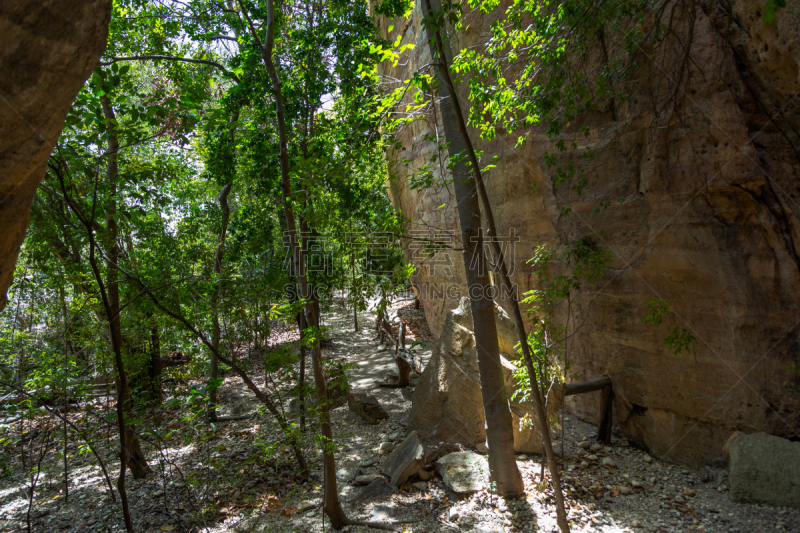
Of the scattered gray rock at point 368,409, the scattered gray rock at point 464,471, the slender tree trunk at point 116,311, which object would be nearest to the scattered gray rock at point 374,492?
the scattered gray rock at point 464,471

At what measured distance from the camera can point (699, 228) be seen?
4516 mm

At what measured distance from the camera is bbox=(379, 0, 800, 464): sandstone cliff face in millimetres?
4051

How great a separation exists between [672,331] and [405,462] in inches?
130

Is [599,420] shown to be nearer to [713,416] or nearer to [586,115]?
[713,416]

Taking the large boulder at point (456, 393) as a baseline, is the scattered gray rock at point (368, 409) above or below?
below

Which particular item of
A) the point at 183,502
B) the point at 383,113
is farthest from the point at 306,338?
the point at 183,502

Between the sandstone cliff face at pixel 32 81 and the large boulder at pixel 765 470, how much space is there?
18.0ft

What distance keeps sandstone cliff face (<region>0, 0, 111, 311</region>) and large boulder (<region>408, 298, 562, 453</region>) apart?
4.58 meters

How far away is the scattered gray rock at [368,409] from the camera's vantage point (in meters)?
6.91

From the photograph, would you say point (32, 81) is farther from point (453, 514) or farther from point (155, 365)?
point (155, 365)

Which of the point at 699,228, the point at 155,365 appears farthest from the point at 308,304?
the point at 155,365

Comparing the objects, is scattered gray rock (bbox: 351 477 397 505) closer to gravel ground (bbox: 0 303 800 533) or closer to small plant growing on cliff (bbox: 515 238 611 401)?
gravel ground (bbox: 0 303 800 533)

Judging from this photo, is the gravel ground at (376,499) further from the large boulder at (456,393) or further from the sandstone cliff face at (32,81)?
the sandstone cliff face at (32,81)

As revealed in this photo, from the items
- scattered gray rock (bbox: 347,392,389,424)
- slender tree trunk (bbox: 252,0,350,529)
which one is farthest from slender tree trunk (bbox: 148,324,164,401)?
scattered gray rock (bbox: 347,392,389,424)
